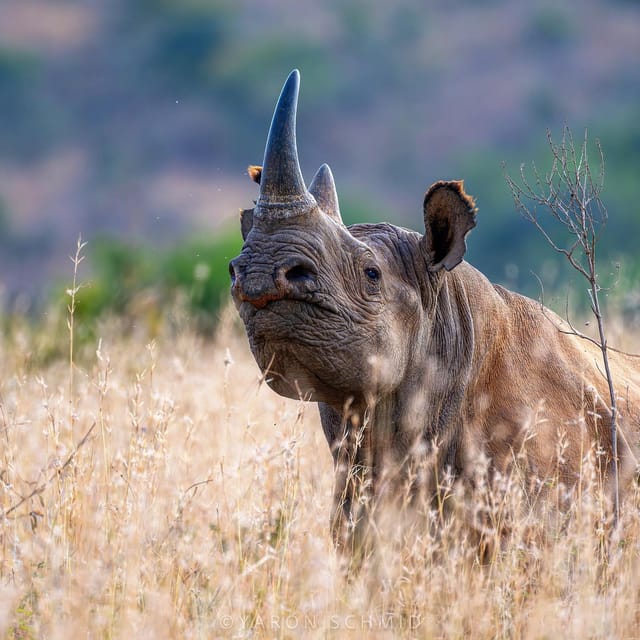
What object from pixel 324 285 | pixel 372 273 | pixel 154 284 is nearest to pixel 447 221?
pixel 372 273

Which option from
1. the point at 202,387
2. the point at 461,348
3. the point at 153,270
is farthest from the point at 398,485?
the point at 153,270

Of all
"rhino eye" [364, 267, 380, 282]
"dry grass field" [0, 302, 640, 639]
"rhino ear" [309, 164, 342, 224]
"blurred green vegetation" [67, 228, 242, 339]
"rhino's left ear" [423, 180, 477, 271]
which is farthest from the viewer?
"blurred green vegetation" [67, 228, 242, 339]

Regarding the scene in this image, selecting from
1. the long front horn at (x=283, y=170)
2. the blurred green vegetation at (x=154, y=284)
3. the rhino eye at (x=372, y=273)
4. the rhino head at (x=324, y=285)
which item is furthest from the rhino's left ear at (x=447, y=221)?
the blurred green vegetation at (x=154, y=284)

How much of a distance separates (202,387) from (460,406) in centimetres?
399

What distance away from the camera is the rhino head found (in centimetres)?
477

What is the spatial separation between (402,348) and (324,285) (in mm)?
659

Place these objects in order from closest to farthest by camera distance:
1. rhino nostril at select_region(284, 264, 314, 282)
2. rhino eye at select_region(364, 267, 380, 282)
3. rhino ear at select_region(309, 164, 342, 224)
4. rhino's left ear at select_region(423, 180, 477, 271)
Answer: rhino nostril at select_region(284, 264, 314, 282) → rhino eye at select_region(364, 267, 380, 282) → rhino's left ear at select_region(423, 180, 477, 271) → rhino ear at select_region(309, 164, 342, 224)

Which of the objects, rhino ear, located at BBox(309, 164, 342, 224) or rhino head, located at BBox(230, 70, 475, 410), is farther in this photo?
rhino ear, located at BBox(309, 164, 342, 224)

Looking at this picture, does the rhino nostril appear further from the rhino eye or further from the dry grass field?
the dry grass field

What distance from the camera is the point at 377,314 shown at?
518 cm

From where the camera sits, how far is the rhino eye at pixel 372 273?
5.18m

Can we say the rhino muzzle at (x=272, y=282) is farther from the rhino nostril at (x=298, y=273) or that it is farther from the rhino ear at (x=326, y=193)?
the rhino ear at (x=326, y=193)

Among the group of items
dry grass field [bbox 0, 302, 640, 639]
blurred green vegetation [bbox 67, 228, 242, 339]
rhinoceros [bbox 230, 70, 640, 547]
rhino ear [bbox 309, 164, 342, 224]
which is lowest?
dry grass field [bbox 0, 302, 640, 639]

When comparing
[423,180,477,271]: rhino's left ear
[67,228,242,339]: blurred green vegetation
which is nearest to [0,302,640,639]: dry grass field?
[423,180,477,271]: rhino's left ear
